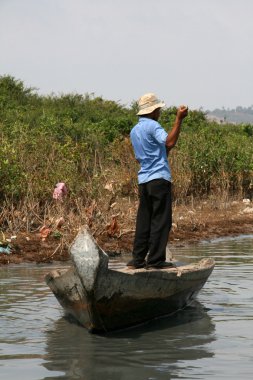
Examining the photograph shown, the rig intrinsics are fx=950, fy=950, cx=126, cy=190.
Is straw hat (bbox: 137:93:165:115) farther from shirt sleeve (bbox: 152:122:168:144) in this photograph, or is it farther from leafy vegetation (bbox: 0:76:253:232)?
leafy vegetation (bbox: 0:76:253:232)

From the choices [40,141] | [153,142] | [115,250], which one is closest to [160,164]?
[153,142]

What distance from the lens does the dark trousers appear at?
894 centimetres

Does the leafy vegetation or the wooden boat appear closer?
the wooden boat

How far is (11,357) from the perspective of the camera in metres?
7.55

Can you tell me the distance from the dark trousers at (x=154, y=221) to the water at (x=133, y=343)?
0.69 m

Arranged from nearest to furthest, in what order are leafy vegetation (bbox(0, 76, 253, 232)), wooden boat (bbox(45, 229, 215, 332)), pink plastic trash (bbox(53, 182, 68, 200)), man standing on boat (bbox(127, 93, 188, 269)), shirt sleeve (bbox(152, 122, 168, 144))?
wooden boat (bbox(45, 229, 215, 332)), shirt sleeve (bbox(152, 122, 168, 144)), man standing on boat (bbox(127, 93, 188, 269)), pink plastic trash (bbox(53, 182, 68, 200)), leafy vegetation (bbox(0, 76, 253, 232))

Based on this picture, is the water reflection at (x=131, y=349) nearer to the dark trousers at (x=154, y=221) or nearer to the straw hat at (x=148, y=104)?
the dark trousers at (x=154, y=221)

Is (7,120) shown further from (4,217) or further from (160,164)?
(160,164)

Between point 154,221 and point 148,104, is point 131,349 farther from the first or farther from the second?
point 148,104

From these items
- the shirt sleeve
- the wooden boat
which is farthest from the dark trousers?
the shirt sleeve

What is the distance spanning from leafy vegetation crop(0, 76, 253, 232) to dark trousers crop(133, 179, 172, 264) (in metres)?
5.89

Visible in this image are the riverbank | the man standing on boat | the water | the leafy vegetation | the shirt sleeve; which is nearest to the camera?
the water

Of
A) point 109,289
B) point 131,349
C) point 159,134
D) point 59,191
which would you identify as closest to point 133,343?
point 131,349

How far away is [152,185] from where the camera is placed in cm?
894
